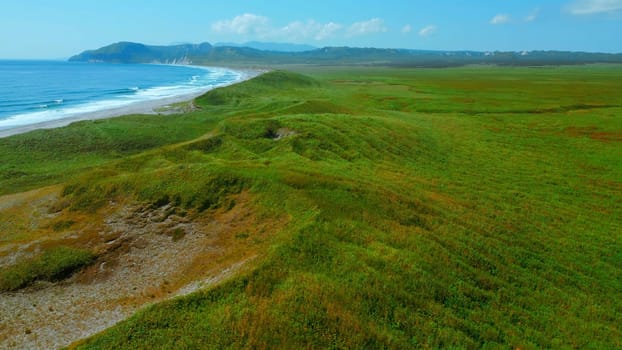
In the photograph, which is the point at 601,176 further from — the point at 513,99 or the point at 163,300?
the point at 513,99

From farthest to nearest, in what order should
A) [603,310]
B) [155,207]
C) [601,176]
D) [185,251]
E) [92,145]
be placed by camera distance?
[92,145], [601,176], [155,207], [185,251], [603,310]

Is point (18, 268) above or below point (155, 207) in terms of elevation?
below

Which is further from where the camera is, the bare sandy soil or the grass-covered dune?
the bare sandy soil

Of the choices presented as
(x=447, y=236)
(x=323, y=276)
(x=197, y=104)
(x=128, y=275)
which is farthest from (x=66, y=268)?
(x=197, y=104)

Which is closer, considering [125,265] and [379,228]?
[125,265]

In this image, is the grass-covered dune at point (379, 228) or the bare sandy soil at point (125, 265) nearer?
the grass-covered dune at point (379, 228)

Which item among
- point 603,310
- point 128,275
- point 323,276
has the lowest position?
point 603,310

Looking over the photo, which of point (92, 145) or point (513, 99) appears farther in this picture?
point (513, 99)

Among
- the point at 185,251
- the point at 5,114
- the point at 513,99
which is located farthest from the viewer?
the point at 513,99
